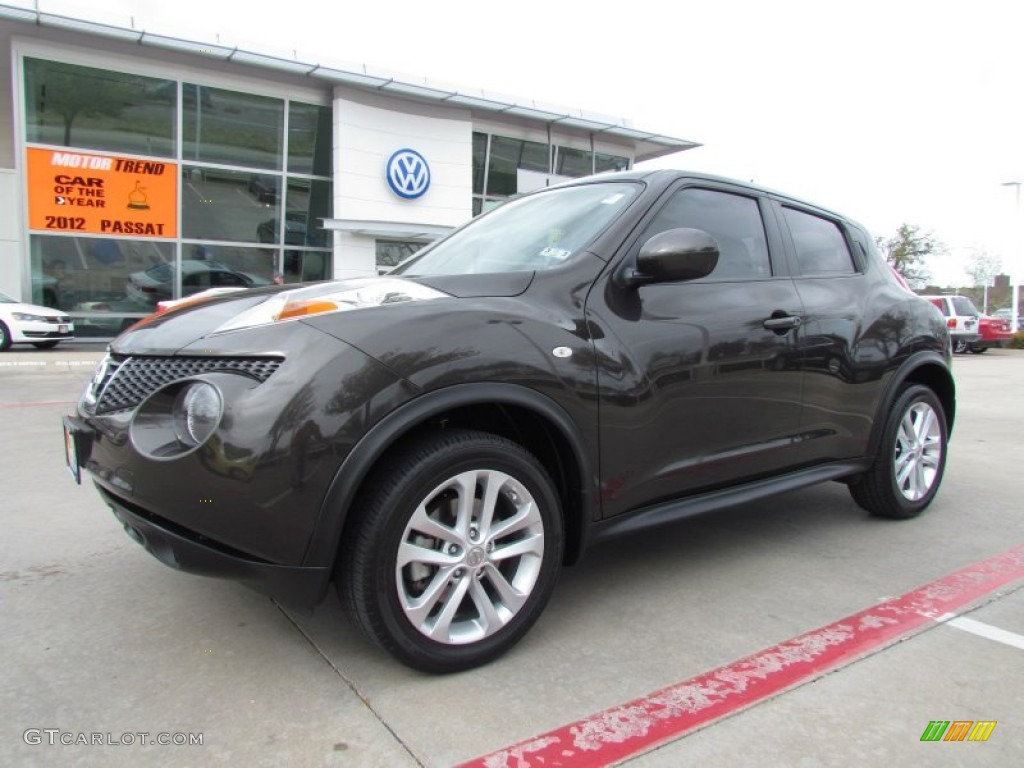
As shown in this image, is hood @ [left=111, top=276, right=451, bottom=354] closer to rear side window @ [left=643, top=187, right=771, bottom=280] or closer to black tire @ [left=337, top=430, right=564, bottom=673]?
black tire @ [left=337, top=430, right=564, bottom=673]

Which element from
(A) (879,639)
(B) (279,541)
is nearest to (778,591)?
(A) (879,639)

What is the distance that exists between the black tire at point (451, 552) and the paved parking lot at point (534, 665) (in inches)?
6.0

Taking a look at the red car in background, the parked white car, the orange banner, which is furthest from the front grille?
the red car in background

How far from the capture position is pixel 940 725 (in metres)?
2.19

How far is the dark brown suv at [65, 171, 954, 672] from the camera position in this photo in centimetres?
212

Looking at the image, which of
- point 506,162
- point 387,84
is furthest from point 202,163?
point 506,162

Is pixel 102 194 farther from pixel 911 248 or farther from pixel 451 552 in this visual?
pixel 911 248

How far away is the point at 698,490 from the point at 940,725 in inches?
45.1

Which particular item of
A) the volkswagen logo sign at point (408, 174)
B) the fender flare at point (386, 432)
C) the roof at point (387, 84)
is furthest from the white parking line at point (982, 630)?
the volkswagen logo sign at point (408, 174)

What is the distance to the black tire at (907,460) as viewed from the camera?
3.95m

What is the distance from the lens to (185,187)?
17219mm

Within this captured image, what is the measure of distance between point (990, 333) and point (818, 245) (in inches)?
854

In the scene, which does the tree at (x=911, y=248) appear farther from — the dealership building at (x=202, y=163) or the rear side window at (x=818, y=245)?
the rear side window at (x=818, y=245)

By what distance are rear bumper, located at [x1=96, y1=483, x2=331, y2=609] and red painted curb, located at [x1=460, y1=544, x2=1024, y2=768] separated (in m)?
0.66
